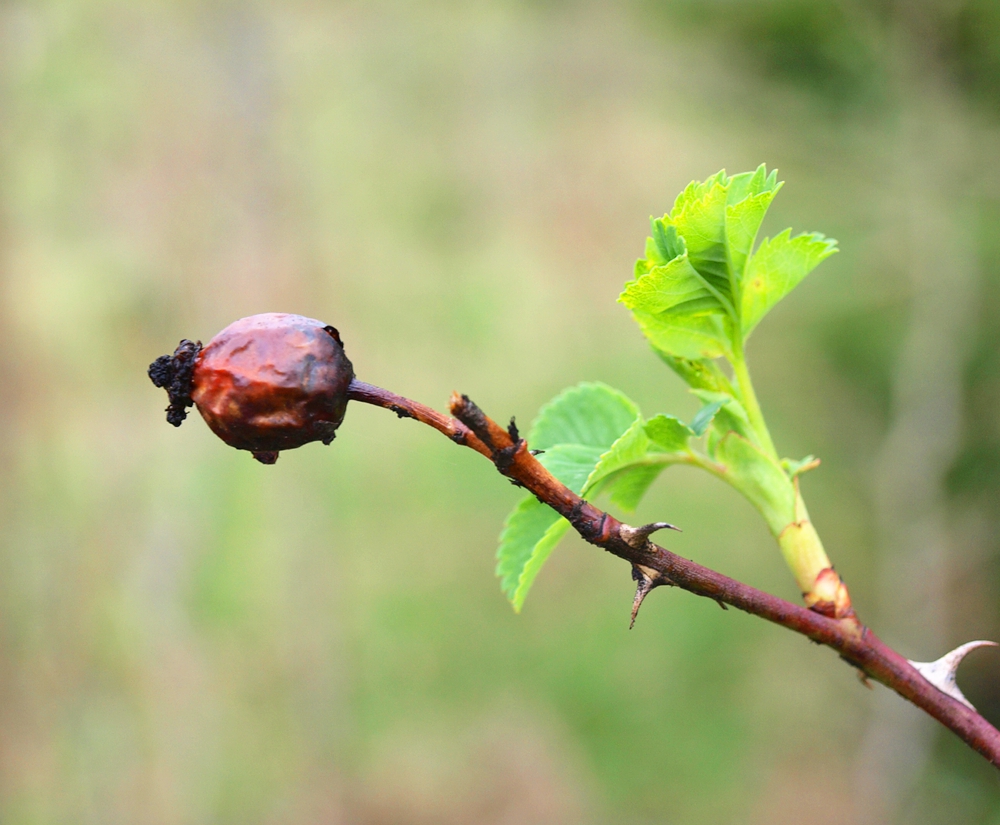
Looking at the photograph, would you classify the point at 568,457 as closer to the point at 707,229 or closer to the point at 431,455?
the point at 707,229

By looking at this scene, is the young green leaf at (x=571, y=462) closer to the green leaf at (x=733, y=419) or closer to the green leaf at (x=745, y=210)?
the green leaf at (x=733, y=419)

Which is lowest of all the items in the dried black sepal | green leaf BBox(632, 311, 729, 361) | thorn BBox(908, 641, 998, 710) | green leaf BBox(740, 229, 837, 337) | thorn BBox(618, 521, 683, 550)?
thorn BBox(908, 641, 998, 710)

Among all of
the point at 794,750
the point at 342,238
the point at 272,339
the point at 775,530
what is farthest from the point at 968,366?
the point at 342,238

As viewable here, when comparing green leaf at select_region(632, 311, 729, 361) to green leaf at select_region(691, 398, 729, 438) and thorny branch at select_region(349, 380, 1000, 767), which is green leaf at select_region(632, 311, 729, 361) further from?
thorny branch at select_region(349, 380, 1000, 767)

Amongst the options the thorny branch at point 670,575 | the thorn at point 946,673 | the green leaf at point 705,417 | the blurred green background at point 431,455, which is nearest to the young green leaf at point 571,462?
the green leaf at point 705,417

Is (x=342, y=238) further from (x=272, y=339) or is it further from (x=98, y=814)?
(x=272, y=339)

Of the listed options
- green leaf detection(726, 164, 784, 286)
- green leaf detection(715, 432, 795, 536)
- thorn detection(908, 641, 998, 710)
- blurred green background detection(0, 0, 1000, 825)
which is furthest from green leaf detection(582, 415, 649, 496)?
blurred green background detection(0, 0, 1000, 825)
